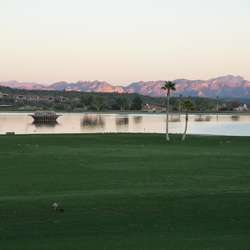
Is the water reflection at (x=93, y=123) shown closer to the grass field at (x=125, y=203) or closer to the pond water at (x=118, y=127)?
the pond water at (x=118, y=127)

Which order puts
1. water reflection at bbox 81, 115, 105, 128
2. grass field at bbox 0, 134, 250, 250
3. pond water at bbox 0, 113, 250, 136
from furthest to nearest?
water reflection at bbox 81, 115, 105, 128 < pond water at bbox 0, 113, 250, 136 < grass field at bbox 0, 134, 250, 250

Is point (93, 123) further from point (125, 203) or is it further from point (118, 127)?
point (125, 203)

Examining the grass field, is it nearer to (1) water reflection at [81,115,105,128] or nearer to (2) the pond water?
(2) the pond water

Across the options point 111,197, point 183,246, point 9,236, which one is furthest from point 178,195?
point 9,236

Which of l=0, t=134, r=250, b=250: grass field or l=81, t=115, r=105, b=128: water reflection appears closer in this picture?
l=0, t=134, r=250, b=250: grass field

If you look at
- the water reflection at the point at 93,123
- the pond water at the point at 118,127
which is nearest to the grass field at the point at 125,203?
the pond water at the point at 118,127

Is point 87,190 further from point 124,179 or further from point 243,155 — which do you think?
point 243,155

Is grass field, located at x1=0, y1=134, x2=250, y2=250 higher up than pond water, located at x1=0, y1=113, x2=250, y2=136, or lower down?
higher up

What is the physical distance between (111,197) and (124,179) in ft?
23.3

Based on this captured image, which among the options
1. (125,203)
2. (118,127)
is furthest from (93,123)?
(125,203)

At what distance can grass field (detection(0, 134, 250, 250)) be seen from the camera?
14242mm

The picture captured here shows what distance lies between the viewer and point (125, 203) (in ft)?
60.4

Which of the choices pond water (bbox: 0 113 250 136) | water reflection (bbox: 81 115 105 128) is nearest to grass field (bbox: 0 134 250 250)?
pond water (bbox: 0 113 250 136)

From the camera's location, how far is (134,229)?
50.4ft
